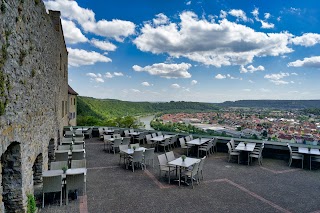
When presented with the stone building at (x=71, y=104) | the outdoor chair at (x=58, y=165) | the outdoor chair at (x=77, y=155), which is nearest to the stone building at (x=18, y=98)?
the outdoor chair at (x=58, y=165)

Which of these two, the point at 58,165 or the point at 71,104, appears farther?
the point at 71,104

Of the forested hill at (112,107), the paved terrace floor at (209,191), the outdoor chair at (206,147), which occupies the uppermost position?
the forested hill at (112,107)

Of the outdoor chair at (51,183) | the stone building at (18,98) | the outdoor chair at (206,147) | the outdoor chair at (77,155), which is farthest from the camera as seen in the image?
the outdoor chair at (206,147)

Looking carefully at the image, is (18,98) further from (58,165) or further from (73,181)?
(58,165)

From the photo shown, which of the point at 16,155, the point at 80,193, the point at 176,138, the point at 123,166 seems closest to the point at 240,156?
the point at 176,138

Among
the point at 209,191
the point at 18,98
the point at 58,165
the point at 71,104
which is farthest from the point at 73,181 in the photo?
the point at 71,104

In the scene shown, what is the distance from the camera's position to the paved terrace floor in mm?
5137

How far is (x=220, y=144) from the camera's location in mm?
11273

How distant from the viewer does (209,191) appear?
20.0 ft

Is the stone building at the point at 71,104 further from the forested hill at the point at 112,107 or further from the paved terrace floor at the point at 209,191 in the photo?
the forested hill at the point at 112,107

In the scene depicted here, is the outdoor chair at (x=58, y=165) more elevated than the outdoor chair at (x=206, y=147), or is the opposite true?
the outdoor chair at (x=58, y=165)

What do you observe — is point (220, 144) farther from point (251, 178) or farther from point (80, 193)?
point (80, 193)

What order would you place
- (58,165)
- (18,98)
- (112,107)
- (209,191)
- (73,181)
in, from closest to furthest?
(18,98) → (73,181) → (209,191) → (58,165) → (112,107)

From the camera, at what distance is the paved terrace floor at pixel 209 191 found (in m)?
5.14
